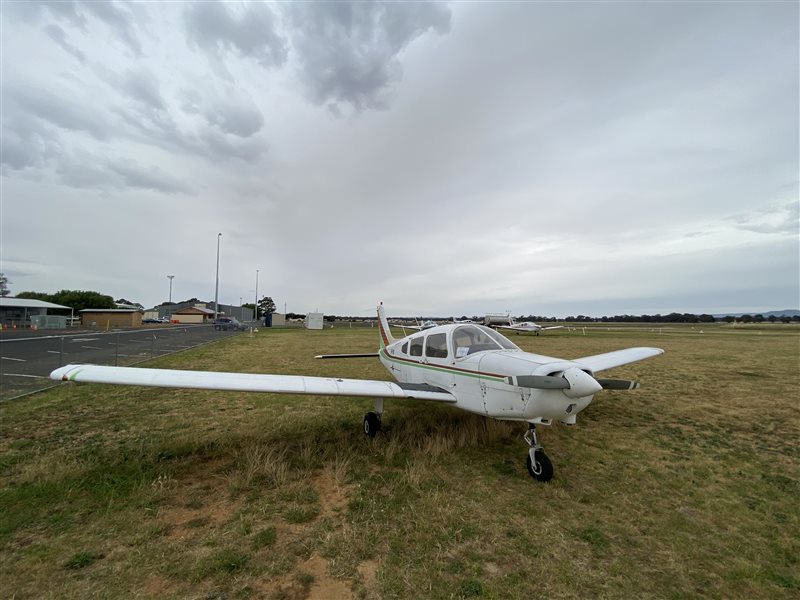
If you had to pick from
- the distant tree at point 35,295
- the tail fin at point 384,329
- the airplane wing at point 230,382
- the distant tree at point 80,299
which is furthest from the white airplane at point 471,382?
the distant tree at point 35,295

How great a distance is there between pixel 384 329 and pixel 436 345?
4362mm

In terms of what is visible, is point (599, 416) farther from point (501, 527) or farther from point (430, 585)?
point (430, 585)

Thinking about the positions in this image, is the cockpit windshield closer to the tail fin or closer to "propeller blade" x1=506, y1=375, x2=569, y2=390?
"propeller blade" x1=506, y1=375, x2=569, y2=390

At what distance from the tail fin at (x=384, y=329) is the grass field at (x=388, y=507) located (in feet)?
11.2

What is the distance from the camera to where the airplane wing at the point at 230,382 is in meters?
4.68

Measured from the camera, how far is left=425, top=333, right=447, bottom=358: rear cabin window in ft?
21.8

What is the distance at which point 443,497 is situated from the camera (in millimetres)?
4273

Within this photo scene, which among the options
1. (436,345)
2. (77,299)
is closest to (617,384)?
(436,345)

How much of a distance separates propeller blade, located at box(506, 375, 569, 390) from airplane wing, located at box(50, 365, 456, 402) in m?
1.66

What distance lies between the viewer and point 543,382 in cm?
451

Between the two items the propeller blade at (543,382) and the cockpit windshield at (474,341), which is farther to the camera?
the cockpit windshield at (474,341)

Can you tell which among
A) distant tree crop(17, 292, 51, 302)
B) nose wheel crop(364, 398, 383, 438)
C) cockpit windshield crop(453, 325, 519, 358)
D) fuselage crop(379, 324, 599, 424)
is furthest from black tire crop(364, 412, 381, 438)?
distant tree crop(17, 292, 51, 302)

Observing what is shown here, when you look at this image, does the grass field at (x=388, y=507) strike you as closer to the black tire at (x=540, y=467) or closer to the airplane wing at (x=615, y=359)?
the black tire at (x=540, y=467)

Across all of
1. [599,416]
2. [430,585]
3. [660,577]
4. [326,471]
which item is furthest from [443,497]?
[599,416]
